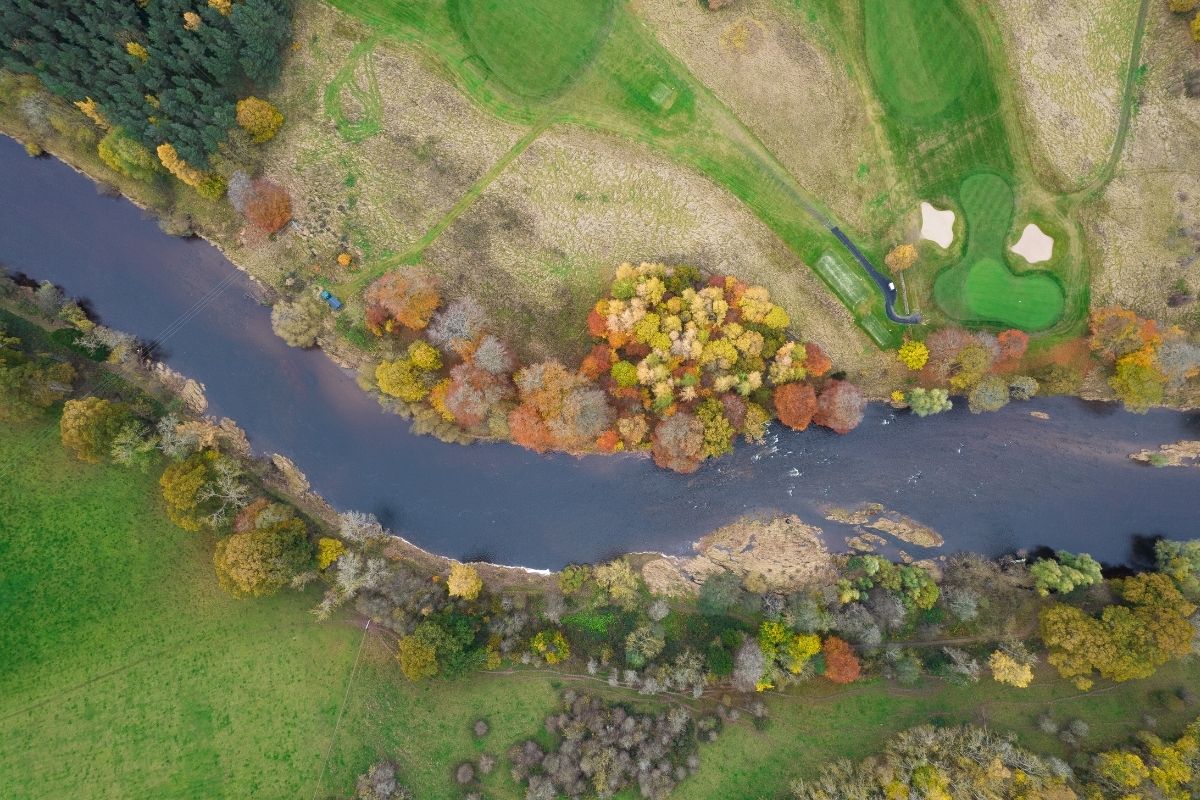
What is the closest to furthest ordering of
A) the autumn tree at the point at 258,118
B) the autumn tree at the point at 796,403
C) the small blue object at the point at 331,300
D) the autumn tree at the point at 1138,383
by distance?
the autumn tree at the point at 796,403, the autumn tree at the point at 1138,383, the autumn tree at the point at 258,118, the small blue object at the point at 331,300

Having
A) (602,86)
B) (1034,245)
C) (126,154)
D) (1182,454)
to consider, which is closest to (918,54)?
(1034,245)

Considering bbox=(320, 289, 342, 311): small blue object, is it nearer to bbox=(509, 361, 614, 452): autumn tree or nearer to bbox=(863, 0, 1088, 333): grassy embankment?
bbox=(509, 361, 614, 452): autumn tree

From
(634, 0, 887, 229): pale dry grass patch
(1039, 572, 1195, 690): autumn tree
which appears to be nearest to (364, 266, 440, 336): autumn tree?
(634, 0, 887, 229): pale dry grass patch

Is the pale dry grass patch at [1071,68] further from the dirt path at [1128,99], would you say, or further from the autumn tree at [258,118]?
the autumn tree at [258,118]

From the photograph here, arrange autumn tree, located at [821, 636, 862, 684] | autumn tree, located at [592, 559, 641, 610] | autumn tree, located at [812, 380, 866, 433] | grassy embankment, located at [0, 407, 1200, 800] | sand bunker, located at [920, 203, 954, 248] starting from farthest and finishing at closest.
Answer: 1. sand bunker, located at [920, 203, 954, 248]
2. autumn tree, located at [592, 559, 641, 610]
3. autumn tree, located at [812, 380, 866, 433]
4. grassy embankment, located at [0, 407, 1200, 800]
5. autumn tree, located at [821, 636, 862, 684]

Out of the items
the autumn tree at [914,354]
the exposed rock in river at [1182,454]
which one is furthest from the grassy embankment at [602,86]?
the exposed rock in river at [1182,454]

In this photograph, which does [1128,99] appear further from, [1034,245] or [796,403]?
[796,403]
